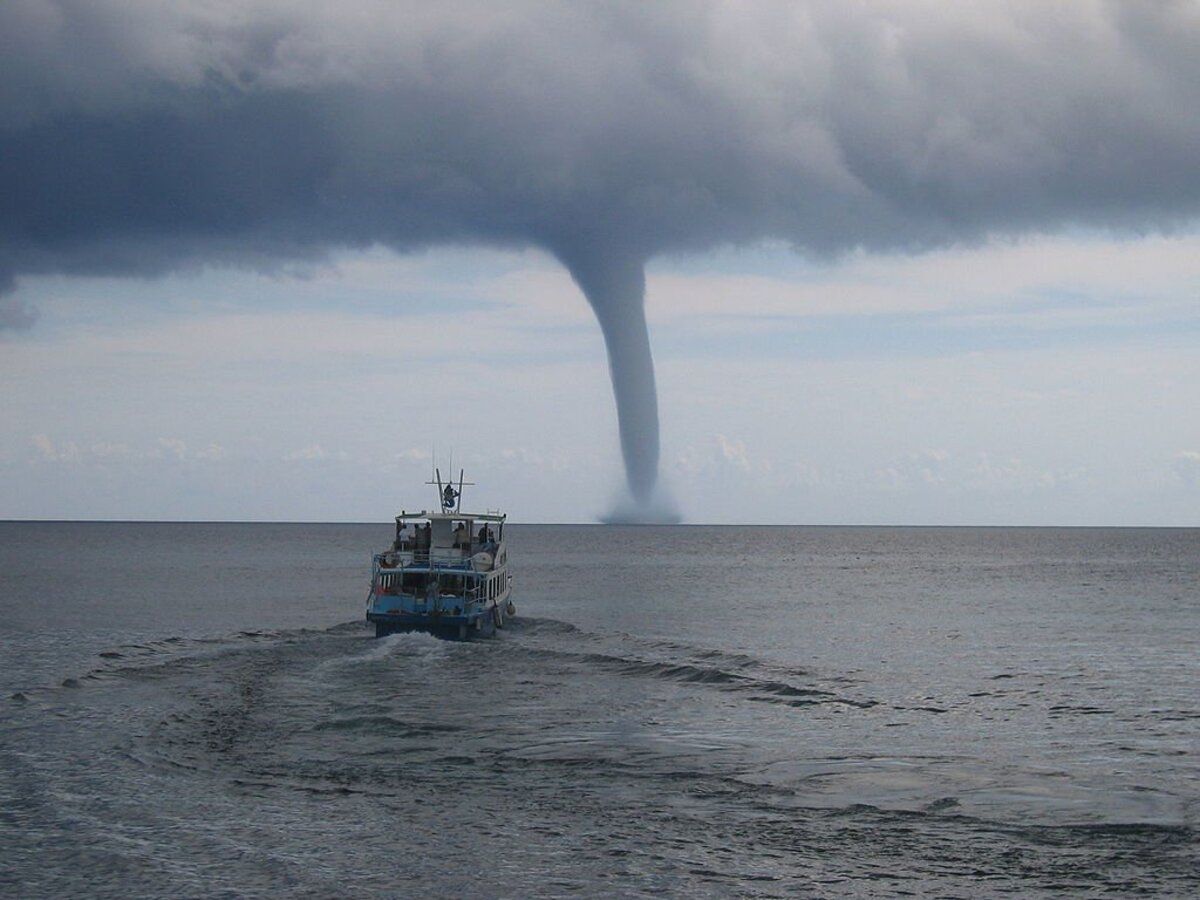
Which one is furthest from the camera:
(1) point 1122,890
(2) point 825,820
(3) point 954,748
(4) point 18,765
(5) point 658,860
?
(3) point 954,748

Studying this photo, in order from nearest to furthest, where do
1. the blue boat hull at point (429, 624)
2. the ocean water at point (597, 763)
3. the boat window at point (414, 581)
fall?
1. the ocean water at point (597, 763)
2. the blue boat hull at point (429, 624)
3. the boat window at point (414, 581)

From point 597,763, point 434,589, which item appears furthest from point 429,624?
point 597,763

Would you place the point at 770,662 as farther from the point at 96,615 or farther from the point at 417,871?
the point at 96,615

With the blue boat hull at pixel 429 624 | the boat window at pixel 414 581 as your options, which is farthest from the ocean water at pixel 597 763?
the boat window at pixel 414 581

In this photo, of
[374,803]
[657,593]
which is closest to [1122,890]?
[374,803]

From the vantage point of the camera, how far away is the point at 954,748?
38.6m

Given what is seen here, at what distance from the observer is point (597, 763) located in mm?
35562

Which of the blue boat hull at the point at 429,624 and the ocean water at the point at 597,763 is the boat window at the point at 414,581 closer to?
the blue boat hull at the point at 429,624

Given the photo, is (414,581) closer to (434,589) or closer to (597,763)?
(434,589)

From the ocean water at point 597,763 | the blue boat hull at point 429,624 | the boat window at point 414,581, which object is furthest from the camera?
the boat window at point 414,581

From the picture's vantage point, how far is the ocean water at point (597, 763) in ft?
82.9

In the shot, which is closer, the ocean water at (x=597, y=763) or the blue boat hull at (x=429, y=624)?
the ocean water at (x=597, y=763)

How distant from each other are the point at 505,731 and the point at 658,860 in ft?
51.4

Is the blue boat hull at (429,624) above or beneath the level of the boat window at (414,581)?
beneath
